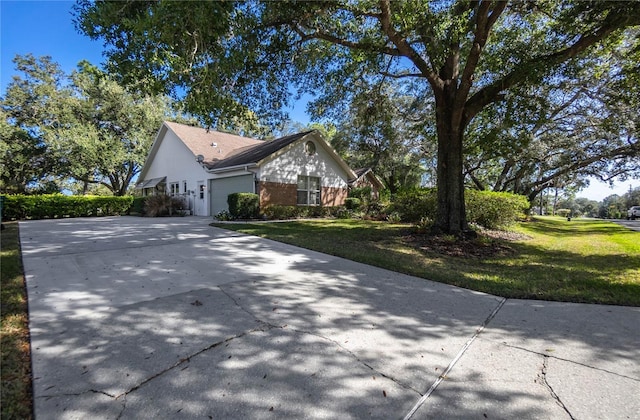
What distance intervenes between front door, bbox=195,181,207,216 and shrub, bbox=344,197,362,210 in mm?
8942

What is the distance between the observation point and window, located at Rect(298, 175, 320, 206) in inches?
695

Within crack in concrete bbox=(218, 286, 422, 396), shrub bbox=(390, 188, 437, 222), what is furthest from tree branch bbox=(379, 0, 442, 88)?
crack in concrete bbox=(218, 286, 422, 396)

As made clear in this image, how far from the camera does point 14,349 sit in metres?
2.55

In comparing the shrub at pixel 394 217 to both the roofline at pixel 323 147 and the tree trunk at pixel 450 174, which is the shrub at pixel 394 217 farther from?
the roofline at pixel 323 147

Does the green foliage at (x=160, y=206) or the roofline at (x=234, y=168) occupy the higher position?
the roofline at (x=234, y=168)

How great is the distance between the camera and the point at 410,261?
245 inches

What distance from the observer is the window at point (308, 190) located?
1764 cm

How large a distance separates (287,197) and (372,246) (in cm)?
957

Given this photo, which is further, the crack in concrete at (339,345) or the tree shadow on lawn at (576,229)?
the tree shadow on lawn at (576,229)

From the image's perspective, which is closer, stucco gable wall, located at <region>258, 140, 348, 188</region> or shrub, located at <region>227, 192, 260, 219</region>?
shrub, located at <region>227, 192, 260, 219</region>

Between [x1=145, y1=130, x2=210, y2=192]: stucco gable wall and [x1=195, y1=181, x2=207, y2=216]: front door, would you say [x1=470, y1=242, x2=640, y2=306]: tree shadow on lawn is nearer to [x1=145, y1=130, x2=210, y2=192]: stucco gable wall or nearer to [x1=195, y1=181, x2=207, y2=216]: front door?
[x1=195, y1=181, x2=207, y2=216]: front door

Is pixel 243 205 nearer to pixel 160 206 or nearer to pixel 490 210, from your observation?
pixel 160 206

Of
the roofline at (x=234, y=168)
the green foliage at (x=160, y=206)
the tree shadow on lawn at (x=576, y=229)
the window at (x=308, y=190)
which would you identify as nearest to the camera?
the tree shadow on lawn at (x=576, y=229)

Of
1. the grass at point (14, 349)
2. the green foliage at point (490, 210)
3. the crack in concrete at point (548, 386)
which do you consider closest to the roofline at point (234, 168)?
the green foliage at point (490, 210)
